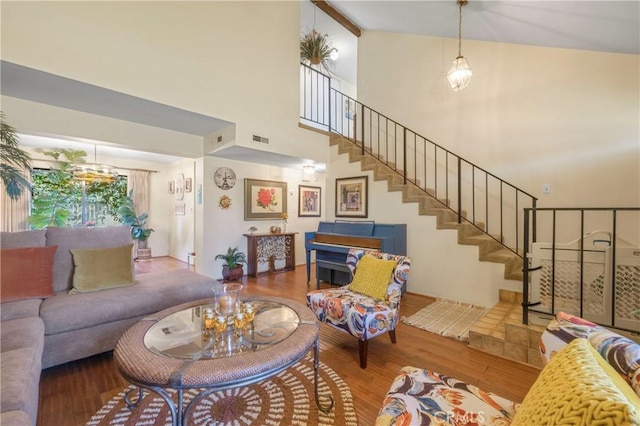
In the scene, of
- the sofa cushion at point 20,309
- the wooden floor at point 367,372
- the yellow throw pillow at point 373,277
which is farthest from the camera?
the yellow throw pillow at point 373,277

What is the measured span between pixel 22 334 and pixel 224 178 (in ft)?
11.3

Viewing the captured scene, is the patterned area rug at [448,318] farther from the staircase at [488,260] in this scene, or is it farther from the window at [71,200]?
the window at [71,200]

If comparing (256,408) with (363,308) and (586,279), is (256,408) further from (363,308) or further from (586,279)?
(586,279)

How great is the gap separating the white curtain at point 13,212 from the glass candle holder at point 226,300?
19.1 ft

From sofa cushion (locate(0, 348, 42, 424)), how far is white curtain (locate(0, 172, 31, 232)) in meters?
5.45

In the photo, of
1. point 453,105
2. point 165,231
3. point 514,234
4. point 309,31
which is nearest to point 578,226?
point 514,234

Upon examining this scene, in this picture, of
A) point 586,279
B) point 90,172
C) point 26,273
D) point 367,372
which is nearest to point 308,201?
point 90,172

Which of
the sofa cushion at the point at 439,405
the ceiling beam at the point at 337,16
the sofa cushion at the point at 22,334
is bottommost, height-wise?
the sofa cushion at the point at 439,405

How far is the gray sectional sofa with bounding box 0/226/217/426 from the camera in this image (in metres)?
1.27

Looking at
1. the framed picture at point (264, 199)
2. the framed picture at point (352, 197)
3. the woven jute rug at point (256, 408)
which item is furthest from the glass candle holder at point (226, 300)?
the framed picture at point (264, 199)

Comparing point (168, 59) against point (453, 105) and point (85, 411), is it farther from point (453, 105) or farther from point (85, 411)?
point (453, 105)

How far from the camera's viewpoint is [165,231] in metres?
7.23

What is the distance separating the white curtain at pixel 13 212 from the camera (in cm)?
506

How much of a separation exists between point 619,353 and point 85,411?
8.64 ft
